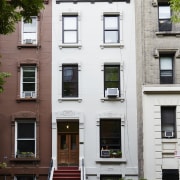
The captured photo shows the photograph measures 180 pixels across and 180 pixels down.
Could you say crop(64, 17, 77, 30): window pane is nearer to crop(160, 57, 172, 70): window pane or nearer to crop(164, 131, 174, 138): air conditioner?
crop(160, 57, 172, 70): window pane

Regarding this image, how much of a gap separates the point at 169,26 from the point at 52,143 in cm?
870

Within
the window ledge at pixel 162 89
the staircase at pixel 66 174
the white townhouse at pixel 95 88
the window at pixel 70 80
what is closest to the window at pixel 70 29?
the white townhouse at pixel 95 88

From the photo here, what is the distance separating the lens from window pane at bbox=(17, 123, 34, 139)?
24906 mm

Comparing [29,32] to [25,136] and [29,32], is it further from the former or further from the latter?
[25,136]

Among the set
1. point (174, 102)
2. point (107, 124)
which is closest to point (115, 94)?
point (107, 124)

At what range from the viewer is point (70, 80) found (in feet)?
83.2

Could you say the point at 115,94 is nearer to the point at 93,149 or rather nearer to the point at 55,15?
the point at 93,149

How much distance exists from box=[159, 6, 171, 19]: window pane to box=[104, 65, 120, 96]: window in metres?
3.67

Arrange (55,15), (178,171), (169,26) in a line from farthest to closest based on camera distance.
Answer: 1. (55,15)
2. (169,26)
3. (178,171)

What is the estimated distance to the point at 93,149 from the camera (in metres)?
24.5

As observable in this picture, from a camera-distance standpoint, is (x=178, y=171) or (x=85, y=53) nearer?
(x=178, y=171)

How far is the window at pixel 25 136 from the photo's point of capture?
24781mm

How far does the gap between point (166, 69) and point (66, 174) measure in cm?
754

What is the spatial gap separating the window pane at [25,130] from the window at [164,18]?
876cm
